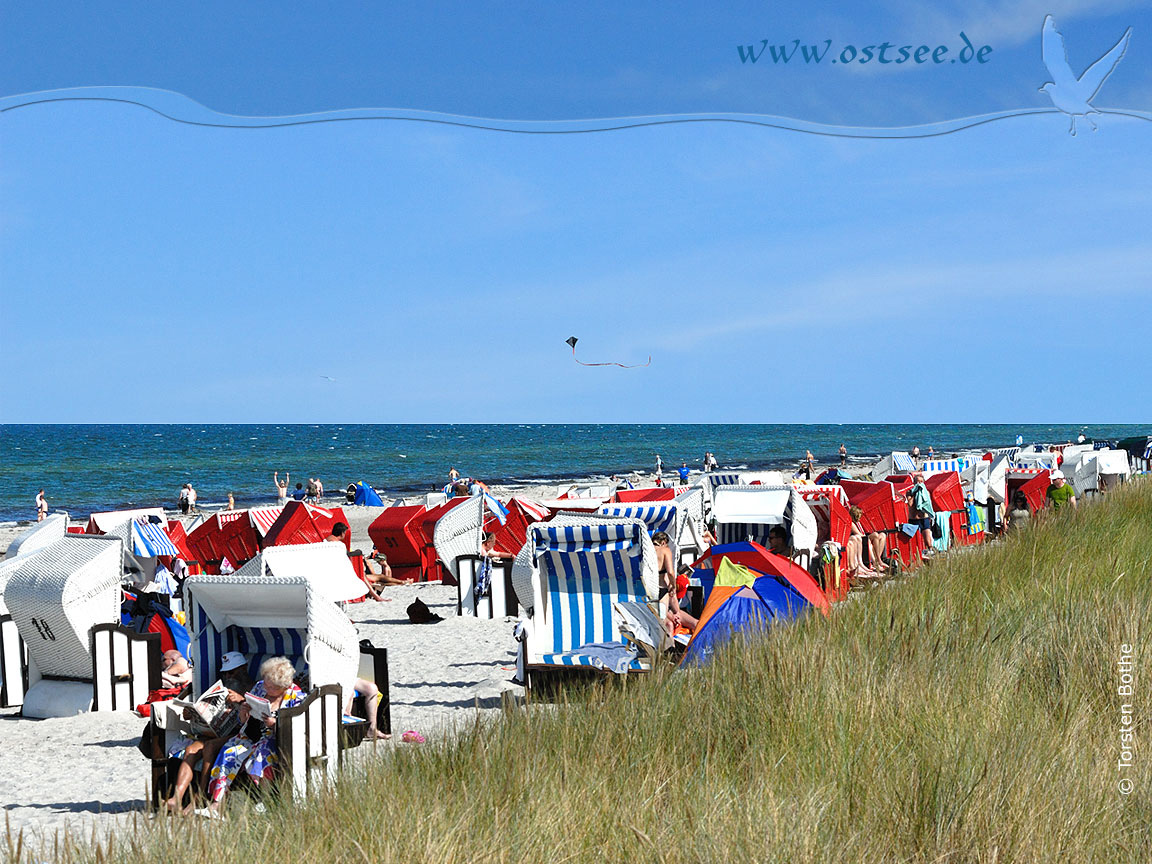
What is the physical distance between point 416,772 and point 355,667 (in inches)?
94.2

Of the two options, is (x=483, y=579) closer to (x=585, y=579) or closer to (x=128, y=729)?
(x=585, y=579)

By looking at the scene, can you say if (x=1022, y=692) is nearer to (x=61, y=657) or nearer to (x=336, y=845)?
(x=336, y=845)

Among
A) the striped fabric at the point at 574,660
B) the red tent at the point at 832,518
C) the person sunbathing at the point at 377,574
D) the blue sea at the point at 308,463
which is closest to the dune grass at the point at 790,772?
the striped fabric at the point at 574,660

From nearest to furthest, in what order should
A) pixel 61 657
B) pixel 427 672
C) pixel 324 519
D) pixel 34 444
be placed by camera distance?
pixel 61 657
pixel 427 672
pixel 324 519
pixel 34 444

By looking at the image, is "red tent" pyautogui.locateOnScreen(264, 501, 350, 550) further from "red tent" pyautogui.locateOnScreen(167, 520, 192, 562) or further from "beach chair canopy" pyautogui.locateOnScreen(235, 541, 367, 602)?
"beach chair canopy" pyautogui.locateOnScreen(235, 541, 367, 602)

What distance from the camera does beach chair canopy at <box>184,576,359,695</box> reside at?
223 inches

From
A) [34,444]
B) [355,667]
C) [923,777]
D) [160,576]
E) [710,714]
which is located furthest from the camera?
[34,444]

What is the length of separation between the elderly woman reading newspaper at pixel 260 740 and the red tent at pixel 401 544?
8.77 meters

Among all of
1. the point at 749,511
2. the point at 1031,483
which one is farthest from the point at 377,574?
the point at 1031,483

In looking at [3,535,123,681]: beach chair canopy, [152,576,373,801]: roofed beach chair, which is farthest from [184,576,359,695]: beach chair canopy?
[3,535,123,681]: beach chair canopy

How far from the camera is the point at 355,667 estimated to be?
18.9 feet

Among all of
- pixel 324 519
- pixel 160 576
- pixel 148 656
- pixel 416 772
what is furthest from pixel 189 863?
pixel 324 519

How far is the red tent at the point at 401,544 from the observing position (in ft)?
45.7

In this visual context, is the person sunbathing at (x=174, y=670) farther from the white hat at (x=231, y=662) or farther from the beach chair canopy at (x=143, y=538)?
the beach chair canopy at (x=143, y=538)
